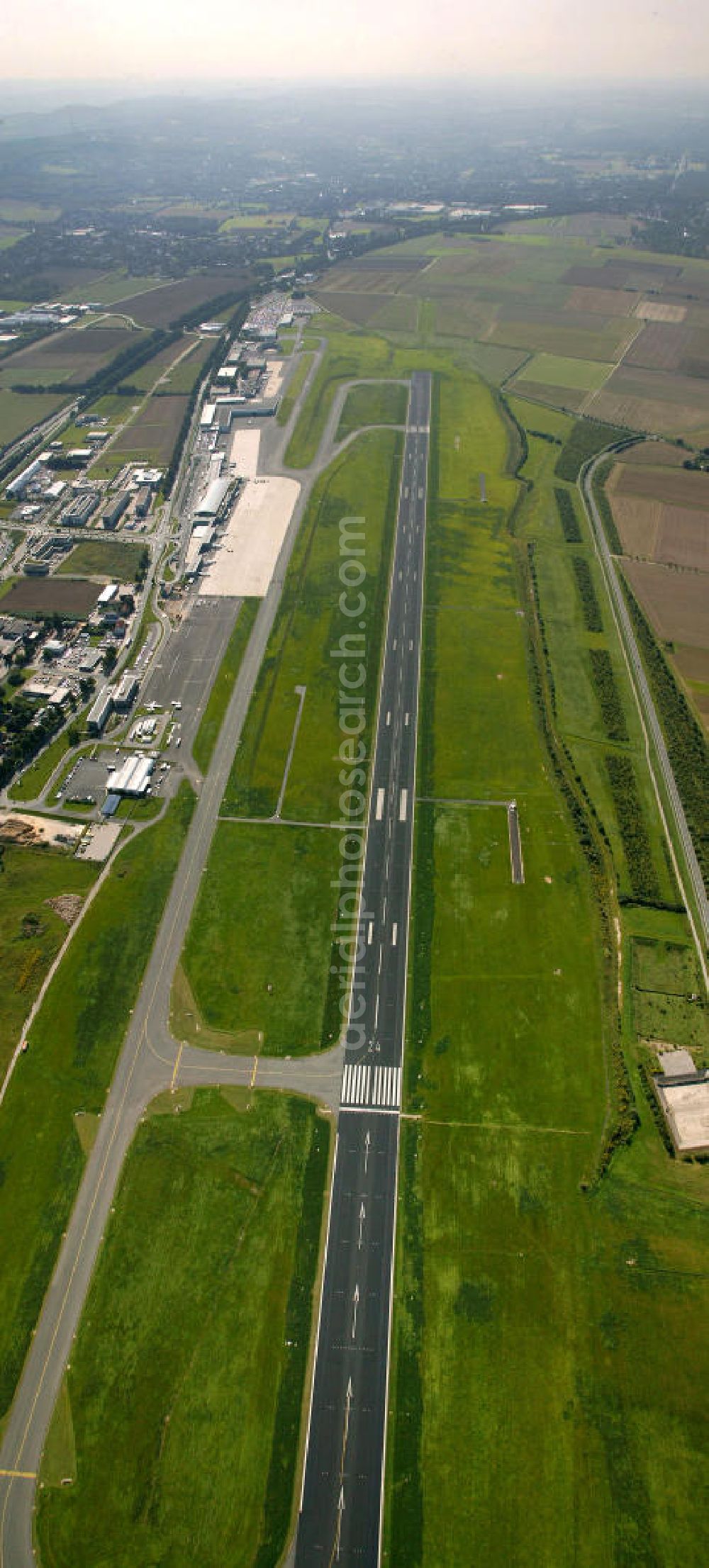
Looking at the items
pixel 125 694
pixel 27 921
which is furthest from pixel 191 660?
pixel 27 921

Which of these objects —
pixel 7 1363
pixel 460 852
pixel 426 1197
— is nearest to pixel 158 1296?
pixel 7 1363

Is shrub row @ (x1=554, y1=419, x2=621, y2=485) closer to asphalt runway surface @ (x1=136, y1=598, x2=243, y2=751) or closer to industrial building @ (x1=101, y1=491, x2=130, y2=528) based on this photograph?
asphalt runway surface @ (x1=136, y1=598, x2=243, y2=751)

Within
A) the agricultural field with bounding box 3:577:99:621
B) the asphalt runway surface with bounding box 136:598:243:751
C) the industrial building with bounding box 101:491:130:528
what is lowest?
the asphalt runway surface with bounding box 136:598:243:751

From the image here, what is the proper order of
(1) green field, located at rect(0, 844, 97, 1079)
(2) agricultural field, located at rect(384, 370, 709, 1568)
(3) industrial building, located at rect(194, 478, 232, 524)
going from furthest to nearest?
(3) industrial building, located at rect(194, 478, 232, 524), (1) green field, located at rect(0, 844, 97, 1079), (2) agricultural field, located at rect(384, 370, 709, 1568)

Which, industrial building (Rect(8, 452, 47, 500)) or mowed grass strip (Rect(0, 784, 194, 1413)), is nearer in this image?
mowed grass strip (Rect(0, 784, 194, 1413))

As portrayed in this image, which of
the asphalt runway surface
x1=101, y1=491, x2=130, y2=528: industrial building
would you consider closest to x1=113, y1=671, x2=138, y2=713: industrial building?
the asphalt runway surface

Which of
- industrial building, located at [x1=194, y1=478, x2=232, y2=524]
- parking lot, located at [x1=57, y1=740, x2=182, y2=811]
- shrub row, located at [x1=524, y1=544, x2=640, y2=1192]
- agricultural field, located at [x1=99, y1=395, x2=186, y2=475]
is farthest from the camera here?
agricultural field, located at [x1=99, y1=395, x2=186, y2=475]

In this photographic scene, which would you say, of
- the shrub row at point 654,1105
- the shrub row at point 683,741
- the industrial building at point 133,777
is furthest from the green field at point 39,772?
the shrub row at point 683,741

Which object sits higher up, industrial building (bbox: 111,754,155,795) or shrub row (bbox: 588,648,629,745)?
shrub row (bbox: 588,648,629,745)
